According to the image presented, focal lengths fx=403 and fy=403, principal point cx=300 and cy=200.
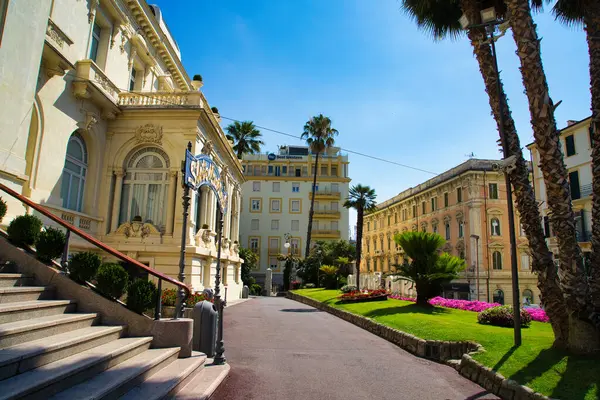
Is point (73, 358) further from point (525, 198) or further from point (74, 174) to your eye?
point (74, 174)

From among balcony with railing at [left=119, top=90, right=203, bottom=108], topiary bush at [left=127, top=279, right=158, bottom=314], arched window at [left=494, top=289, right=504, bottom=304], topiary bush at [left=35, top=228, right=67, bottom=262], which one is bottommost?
arched window at [left=494, top=289, right=504, bottom=304]

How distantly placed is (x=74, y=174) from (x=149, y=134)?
12.0 feet

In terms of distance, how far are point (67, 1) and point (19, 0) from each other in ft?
19.1

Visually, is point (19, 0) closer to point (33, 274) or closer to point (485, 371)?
point (33, 274)

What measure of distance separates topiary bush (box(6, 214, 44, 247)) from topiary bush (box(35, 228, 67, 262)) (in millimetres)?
184

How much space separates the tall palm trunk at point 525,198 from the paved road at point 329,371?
2.12 m

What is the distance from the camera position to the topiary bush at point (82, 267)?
6605 millimetres

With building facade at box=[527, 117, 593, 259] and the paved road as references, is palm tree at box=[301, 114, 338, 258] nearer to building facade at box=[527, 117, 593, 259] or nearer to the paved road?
building facade at box=[527, 117, 593, 259]

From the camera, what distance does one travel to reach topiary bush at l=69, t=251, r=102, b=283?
6605 mm

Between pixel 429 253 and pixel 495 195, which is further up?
pixel 495 195

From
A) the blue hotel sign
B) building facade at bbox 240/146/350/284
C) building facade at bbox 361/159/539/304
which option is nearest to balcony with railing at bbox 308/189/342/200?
building facade at bbox 240/146/350/284

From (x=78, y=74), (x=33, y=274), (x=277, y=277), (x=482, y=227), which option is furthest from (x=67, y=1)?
(x=277, y=277)

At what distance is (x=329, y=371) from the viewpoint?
7695 millimetres

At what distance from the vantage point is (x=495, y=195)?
142ft
